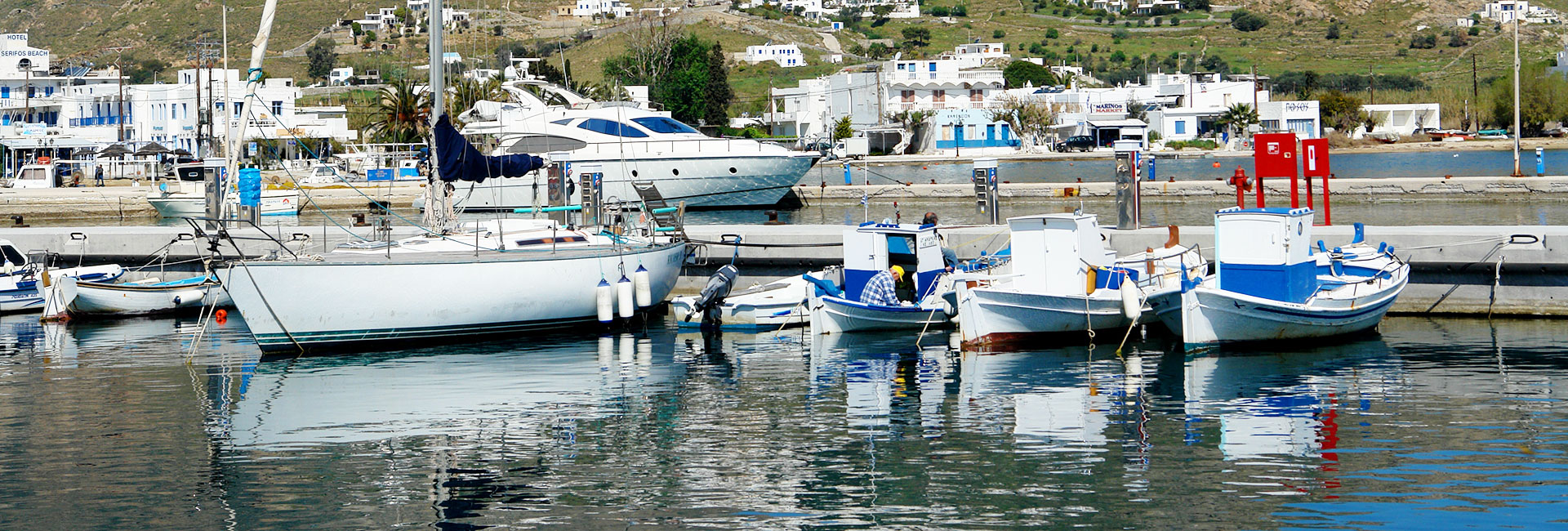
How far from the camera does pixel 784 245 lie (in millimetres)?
23078

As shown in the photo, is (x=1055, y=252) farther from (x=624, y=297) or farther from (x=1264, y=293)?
(x=624, y=297)

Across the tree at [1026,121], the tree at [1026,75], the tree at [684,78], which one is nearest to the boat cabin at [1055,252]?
the tree at [684,78]

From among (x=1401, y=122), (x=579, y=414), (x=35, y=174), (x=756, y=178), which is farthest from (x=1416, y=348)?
(x=1401, y=122)

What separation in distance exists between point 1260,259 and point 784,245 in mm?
8142

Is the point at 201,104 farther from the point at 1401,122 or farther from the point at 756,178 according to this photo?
the point at 1401,122

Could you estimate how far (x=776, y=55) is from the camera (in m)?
180

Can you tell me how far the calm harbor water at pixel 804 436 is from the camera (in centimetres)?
1045

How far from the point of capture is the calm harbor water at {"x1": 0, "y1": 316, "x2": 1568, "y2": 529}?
412 inches

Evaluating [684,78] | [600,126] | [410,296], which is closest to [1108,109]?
[684,78]

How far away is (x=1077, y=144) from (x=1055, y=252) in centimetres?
9262

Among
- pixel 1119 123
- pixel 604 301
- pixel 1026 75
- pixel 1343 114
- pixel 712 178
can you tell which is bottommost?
pixel 604 301

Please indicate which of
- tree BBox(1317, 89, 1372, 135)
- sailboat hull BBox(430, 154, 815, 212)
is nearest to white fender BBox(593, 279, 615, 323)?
sailboat hull BBox(430, 154, 815, 212)

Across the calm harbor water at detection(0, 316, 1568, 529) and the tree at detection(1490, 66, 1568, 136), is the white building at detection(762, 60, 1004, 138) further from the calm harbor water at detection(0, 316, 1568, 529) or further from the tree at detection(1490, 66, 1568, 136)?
the calm harbor water at detection(0, 316, 1568, 529)

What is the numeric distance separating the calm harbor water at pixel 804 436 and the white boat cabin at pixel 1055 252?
3.02 ft
